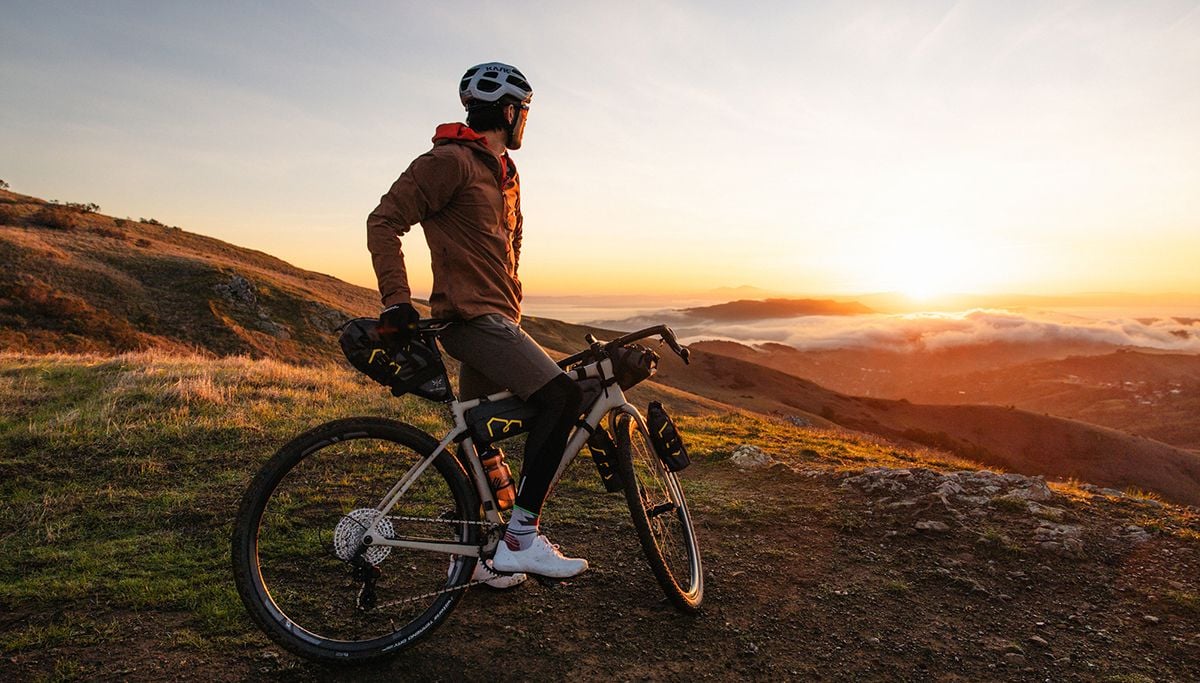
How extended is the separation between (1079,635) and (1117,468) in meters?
118

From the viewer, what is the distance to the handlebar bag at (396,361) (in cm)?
325

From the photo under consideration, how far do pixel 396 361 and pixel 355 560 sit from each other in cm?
116

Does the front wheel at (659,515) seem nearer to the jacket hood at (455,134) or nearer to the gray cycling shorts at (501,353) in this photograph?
the gray cycling shorts at (501,353)

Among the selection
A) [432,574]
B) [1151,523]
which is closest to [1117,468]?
[1151,523]

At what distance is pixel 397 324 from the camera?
3184mm

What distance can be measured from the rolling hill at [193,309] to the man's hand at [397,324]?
1471 inches

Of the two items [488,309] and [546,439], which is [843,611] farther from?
[488,309]

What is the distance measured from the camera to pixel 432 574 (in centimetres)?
461

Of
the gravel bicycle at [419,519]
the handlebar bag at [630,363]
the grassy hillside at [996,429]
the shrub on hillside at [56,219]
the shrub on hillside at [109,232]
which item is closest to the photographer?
the gravel bicycle at [419,519]

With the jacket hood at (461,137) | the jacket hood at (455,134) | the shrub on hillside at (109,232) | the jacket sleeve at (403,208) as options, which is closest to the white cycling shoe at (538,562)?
the jacket sleeve at (403,208)

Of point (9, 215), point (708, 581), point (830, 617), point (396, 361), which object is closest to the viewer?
point (396, 361)

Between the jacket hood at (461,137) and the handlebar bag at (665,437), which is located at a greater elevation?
the jacket hood at (461,137)

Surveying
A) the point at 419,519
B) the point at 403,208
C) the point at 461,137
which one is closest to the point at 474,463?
the point at 419,519

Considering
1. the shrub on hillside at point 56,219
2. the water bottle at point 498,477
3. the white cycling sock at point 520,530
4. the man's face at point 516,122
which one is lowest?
the white cycling sock at point 520,530
